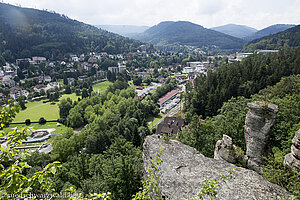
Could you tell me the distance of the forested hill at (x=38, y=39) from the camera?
10762cm

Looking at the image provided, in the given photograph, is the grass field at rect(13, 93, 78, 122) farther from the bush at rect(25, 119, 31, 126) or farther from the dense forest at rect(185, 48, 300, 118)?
the dense forest at rect(185, 48, 300, 118)

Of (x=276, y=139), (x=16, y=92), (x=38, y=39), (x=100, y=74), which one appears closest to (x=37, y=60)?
(x=38, y=39)

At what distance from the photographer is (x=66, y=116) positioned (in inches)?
1849

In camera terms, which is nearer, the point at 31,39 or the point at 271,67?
the point at 271,67

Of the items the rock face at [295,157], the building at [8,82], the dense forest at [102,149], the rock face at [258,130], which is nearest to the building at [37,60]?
the building at [8,82]

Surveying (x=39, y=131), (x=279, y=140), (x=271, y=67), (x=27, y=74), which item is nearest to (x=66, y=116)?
(x=39, y=131)

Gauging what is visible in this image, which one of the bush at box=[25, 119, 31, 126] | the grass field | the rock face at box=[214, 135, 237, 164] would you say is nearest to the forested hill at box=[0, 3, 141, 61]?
the grass field

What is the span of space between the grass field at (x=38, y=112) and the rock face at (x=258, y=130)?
4941cm

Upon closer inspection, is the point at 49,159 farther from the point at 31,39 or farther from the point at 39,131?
the point at 31,39

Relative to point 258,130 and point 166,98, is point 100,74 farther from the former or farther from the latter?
point 258,130

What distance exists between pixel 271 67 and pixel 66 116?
171ft

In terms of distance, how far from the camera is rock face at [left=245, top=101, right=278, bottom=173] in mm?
11719

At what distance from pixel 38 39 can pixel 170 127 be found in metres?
133

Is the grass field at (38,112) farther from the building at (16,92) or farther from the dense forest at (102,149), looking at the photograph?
the building at (16,92)
